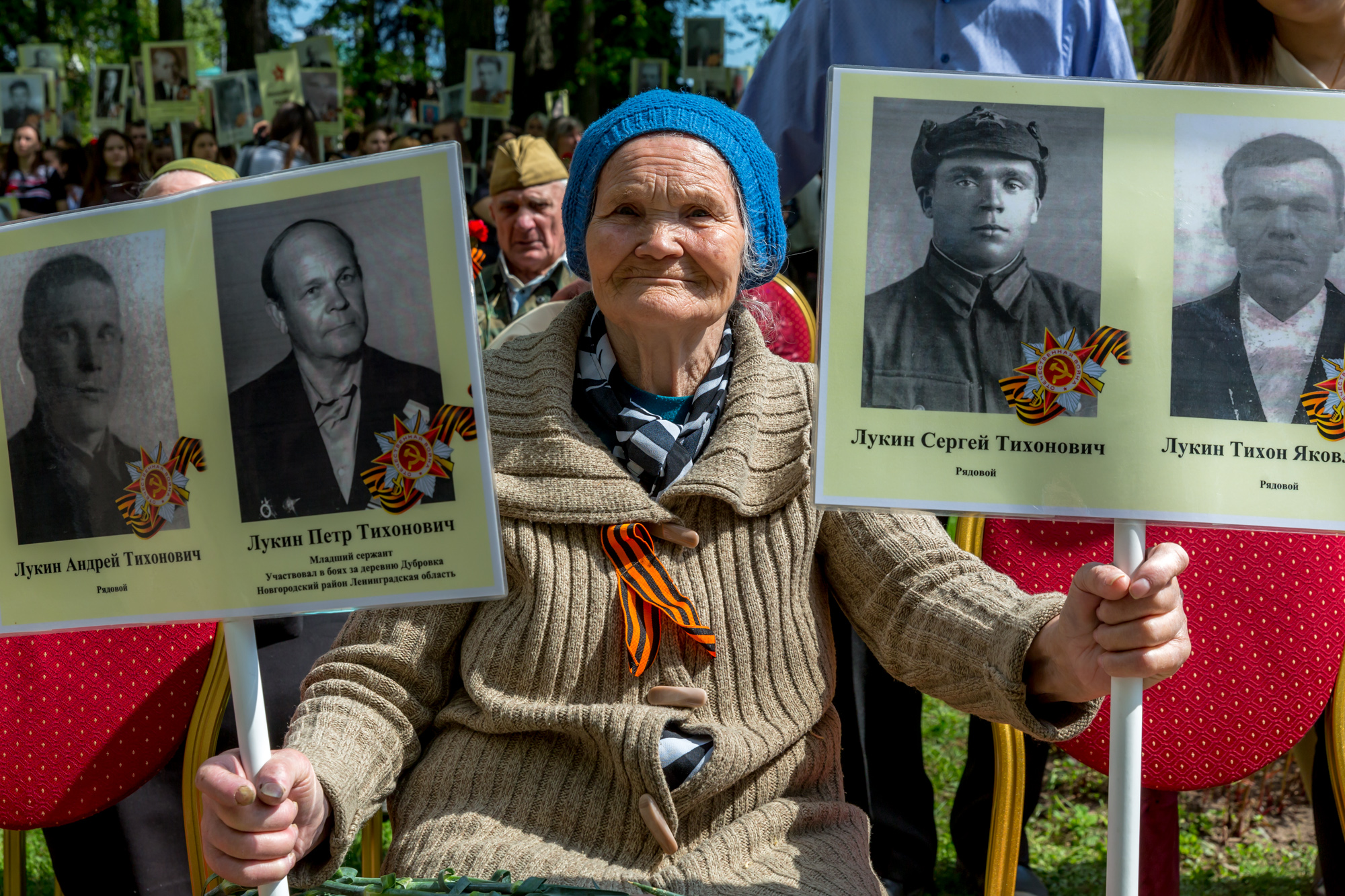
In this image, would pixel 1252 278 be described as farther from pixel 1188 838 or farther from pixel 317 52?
pixel 317 52

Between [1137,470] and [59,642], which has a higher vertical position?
[1137,470]

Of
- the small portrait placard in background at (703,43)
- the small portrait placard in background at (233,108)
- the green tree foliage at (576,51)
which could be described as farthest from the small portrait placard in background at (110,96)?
the small portrait placard in background at (703,43)

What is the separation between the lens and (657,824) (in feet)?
6.16

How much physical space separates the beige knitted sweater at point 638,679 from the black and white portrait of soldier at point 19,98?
423 inches

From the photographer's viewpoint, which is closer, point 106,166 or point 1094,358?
point 1094,358

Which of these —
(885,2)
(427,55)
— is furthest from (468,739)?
(427,55)

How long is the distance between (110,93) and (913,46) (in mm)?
10278

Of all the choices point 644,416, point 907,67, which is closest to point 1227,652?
point 644,416

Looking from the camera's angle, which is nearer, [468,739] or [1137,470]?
[1137,470]

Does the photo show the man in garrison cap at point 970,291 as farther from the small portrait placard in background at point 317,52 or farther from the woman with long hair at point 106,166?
the woman with long hair at point 106,166

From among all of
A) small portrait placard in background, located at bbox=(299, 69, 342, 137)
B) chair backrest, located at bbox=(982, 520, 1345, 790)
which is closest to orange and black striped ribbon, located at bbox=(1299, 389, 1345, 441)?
chair backrest, located at bbox=(982, 520, 1345, 790)

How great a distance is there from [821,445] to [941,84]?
0.48 metres

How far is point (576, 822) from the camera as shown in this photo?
1.95 metres

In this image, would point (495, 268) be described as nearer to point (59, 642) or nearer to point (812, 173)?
point (812, 173)
